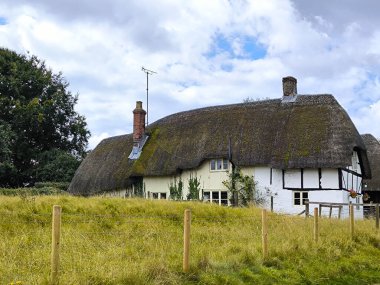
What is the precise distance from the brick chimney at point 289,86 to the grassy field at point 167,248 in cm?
1612

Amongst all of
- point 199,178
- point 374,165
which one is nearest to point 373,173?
point 374,165

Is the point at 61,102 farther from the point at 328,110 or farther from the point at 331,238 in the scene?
the point at 331,238

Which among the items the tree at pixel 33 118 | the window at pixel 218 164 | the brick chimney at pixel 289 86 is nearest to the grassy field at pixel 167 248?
the window at pixel 218 164

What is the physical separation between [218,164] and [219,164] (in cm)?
7

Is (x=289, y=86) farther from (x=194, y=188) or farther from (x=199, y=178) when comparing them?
(x=194, y=188)

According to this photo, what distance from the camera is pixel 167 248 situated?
1091 centimetres

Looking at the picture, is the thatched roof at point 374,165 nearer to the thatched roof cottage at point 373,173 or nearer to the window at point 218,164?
the thatched roof cottage at point 373,173

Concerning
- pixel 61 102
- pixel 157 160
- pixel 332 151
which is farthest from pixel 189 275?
pixel 61 102

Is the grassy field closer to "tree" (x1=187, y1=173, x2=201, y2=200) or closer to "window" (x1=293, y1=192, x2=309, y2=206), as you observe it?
"window" (x1=293, y1=192, x2=309, y2=206)

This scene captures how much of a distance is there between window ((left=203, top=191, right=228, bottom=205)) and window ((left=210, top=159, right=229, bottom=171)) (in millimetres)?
1607

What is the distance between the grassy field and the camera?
27.1ft

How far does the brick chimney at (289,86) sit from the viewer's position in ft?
108

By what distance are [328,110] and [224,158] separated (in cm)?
735

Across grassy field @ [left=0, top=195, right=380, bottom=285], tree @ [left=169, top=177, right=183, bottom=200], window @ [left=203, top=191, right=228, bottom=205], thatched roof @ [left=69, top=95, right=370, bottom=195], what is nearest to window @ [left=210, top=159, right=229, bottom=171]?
thatched roof @ [left=69, top=95, right=370, bottom=195]
